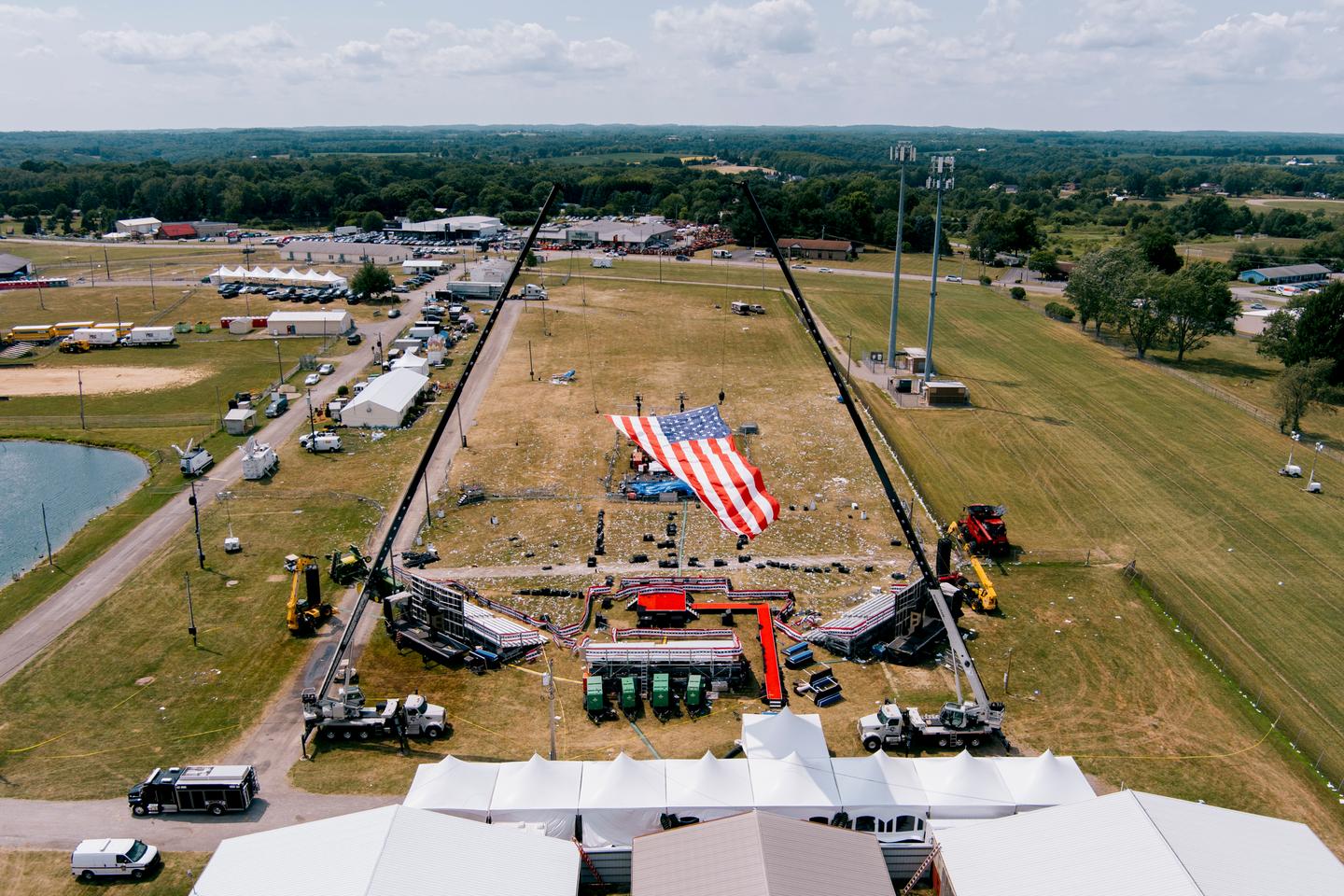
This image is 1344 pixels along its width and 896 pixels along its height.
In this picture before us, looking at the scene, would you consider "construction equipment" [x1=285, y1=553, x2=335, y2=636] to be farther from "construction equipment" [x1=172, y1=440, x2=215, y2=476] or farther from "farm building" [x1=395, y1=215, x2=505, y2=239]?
"farm building" [x1=395, y1=215, x2=505, y2=239]

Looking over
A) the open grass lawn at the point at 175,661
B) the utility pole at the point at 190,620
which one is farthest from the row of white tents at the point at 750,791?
the utility pole at the point at 190,620

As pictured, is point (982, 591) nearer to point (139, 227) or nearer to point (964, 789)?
point (964, 789)

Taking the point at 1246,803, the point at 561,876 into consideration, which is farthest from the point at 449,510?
the point at 1246,803

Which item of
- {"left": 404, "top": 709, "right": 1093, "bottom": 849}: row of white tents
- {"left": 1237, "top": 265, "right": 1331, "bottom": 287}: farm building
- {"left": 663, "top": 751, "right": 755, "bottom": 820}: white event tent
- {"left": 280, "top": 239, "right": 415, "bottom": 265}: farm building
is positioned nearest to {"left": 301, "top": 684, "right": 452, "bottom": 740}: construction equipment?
{"left": 404, "top": 709, "right": 1093, "bottom": 849}: row of white tents

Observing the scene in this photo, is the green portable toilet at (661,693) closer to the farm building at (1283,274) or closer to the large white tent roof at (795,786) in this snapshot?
the large white tent roof at (795,786)

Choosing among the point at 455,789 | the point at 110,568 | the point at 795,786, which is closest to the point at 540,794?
the point at 455,789

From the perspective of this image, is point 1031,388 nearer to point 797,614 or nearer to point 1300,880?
point 797,614

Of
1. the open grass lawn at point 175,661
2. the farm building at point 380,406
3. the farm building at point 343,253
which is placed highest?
the farm building at point 343,253
